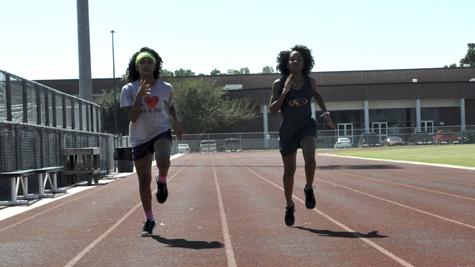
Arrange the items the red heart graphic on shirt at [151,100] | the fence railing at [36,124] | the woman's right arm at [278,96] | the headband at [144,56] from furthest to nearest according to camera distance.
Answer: the fence railing at [36,124] → the woman's right arm at [278,96] → the headband at [144,56] → the red heart graphic on shirt at [151,100]

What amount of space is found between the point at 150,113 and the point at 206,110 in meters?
75.9

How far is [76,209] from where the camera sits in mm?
11875

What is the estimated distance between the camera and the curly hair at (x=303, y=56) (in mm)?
8445

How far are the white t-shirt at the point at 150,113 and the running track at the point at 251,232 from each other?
1193 mm

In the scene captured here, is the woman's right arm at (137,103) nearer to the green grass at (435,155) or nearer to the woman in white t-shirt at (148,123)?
the woman in white t-shirt at (148,123)

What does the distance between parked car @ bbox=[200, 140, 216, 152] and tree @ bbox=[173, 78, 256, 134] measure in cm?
1007

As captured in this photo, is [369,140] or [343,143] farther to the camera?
[369,140]

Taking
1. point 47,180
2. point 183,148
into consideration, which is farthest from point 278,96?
point 183,148

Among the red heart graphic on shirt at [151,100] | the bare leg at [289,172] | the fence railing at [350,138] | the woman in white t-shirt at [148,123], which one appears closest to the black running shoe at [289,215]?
the bare leg at [289,172]

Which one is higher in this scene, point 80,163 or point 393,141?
point 80,163

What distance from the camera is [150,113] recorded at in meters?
7.80

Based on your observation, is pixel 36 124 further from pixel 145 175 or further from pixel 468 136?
pixel 468 136

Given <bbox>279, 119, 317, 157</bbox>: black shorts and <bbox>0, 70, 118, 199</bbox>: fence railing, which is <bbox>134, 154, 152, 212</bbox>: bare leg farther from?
<bbox>0, 70, 118, 199</bbox>: fence railing

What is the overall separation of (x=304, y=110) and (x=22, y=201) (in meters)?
7.19
